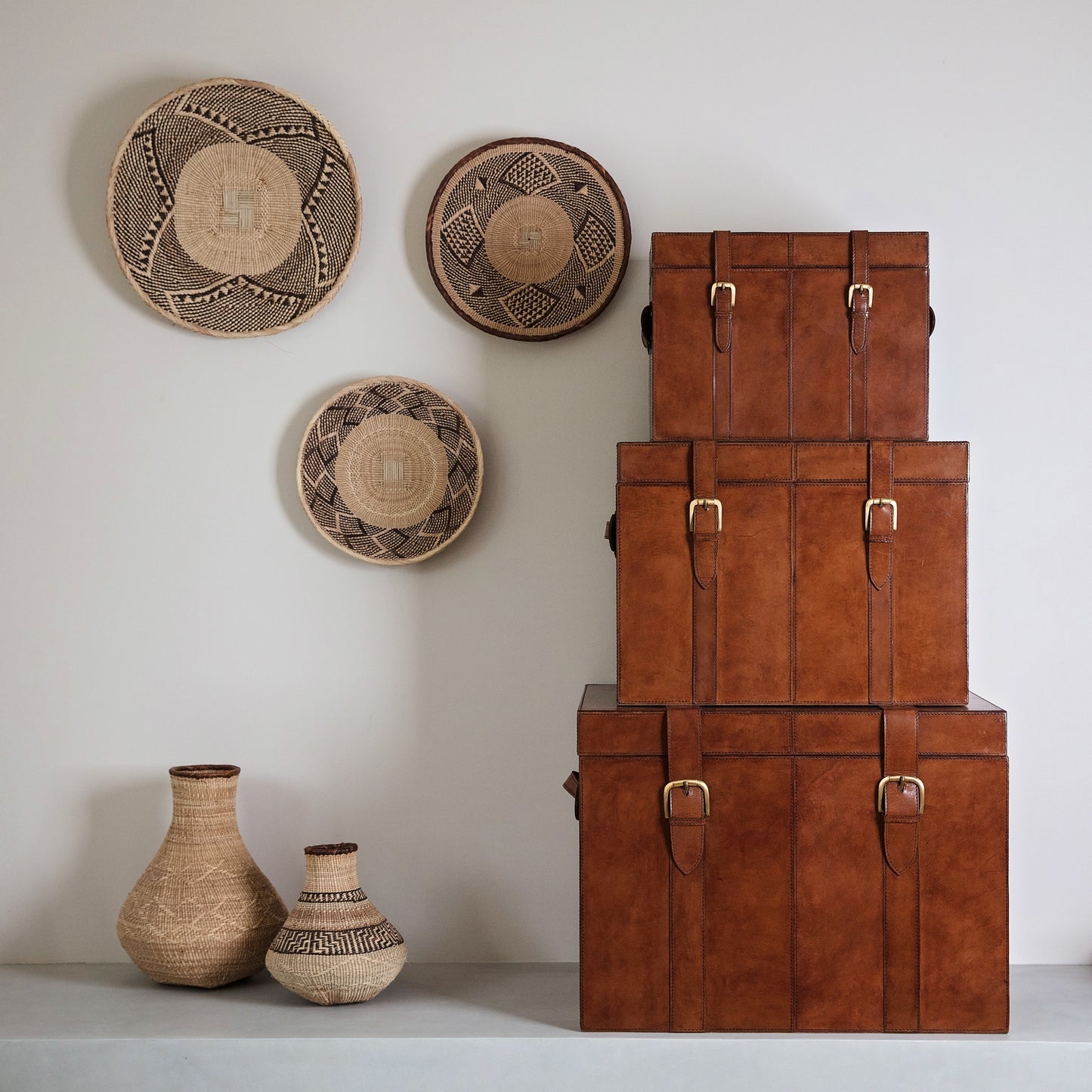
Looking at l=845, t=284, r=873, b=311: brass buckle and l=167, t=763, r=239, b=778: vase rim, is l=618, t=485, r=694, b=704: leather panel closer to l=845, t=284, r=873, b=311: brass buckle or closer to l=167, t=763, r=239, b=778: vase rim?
l=845, t=284, r=873, b=311: brass buckle

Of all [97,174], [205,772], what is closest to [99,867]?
[205,772]

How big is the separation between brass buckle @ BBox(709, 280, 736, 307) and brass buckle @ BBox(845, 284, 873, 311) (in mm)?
183

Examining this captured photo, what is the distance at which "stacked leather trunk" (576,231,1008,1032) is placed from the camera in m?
1.60

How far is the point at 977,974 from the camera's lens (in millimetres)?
1596

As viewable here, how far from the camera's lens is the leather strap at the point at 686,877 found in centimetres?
161

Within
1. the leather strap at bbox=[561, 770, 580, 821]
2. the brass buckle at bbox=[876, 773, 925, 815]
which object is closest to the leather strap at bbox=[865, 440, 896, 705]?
the brass buckle at bbox=[876, 773, 925, 815]

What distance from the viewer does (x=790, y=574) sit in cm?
166

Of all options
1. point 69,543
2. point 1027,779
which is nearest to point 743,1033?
point 1027,779

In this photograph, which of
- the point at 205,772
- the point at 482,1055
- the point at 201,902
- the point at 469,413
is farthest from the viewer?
the point at 469,413

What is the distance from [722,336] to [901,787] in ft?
2.51

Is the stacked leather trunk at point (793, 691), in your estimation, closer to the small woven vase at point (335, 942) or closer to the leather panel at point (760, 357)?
the leather panel at point (760, 357)

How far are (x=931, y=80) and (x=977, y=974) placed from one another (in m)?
1.61

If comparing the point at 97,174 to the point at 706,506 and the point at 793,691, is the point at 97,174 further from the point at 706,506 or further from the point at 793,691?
the point at 793,691

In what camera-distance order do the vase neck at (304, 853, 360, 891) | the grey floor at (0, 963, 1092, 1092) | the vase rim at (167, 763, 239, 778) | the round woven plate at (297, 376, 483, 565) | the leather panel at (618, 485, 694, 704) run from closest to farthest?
1. the grey floor at (0, 963, 1092, 1092)
2. the leather panel at (618, 485, 694, 704)
3. the vase neck at (304, 853, 360, 891)
4. the vase rim at (167, 763, 239, 778)
5. the round woven plate at (297, 376, 483, 565)
